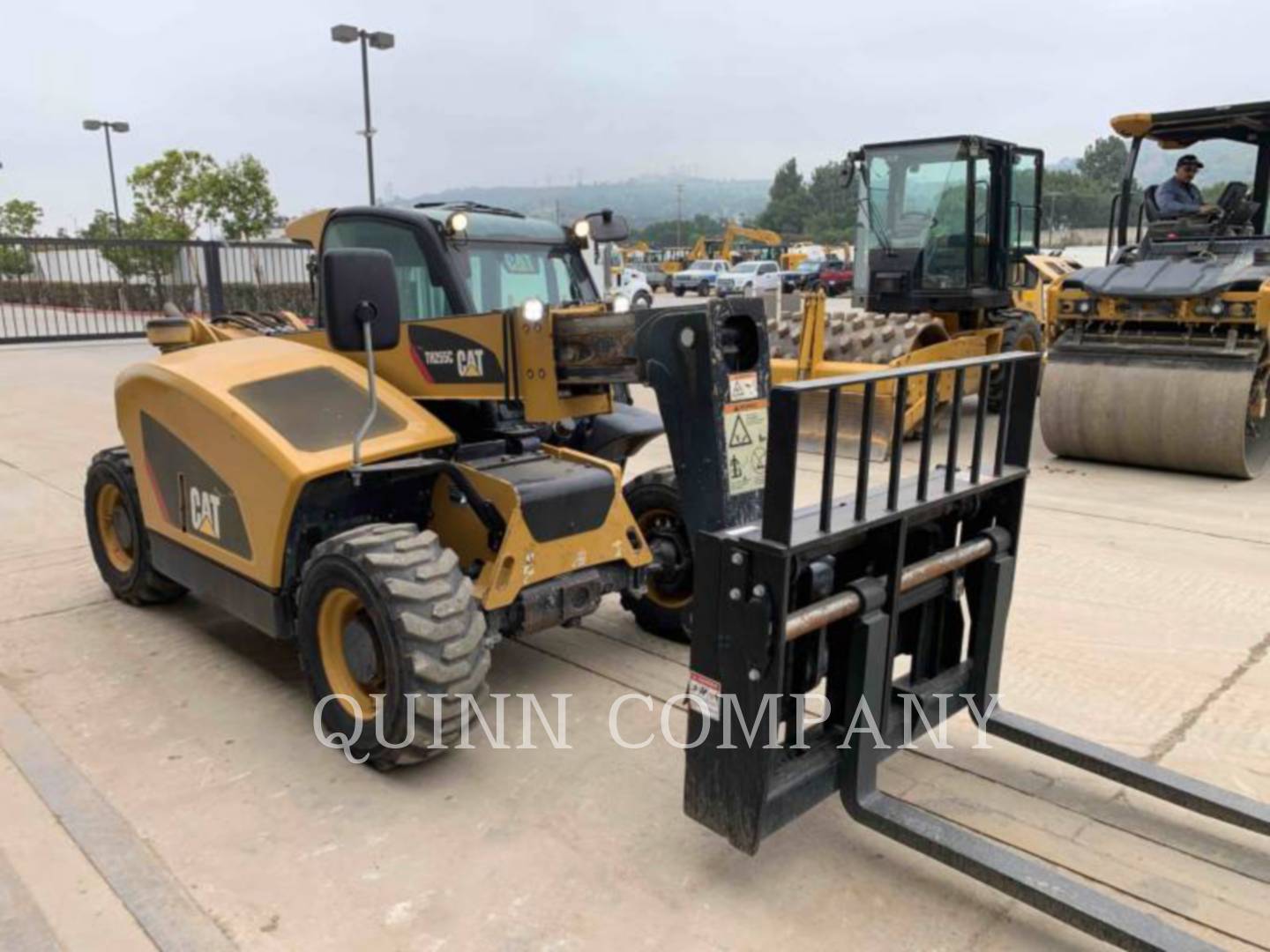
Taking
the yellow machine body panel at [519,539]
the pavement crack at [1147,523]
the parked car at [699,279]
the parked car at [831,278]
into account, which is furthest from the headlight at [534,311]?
the parked car at [831,278]

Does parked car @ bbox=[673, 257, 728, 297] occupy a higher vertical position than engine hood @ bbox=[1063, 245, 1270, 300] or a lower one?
lower

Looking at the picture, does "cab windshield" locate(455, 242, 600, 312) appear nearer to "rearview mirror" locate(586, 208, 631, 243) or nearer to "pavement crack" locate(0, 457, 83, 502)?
"rearview mirror" locate(586, 208, 631, 243)

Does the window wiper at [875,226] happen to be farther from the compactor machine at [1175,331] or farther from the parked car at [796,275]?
the parked car at [796,275]

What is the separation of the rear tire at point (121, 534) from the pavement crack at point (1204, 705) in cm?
432

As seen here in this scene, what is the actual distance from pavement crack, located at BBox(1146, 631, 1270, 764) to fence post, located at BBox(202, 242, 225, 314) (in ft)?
65.0

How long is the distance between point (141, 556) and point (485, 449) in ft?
6.44

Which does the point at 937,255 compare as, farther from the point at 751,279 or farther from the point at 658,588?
the point at 751,279

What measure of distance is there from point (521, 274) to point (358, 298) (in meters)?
1.29

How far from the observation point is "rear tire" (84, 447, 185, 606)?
4.96 meters

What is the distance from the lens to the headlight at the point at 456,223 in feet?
13.9

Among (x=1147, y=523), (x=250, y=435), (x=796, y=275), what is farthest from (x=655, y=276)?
(x=250, y=435)

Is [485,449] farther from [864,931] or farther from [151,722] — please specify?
[864,931]

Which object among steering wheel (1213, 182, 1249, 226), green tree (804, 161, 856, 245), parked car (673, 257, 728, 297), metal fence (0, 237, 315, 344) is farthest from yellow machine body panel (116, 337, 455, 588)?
green tree (804, 161, 856, 245)

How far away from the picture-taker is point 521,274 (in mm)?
4684
